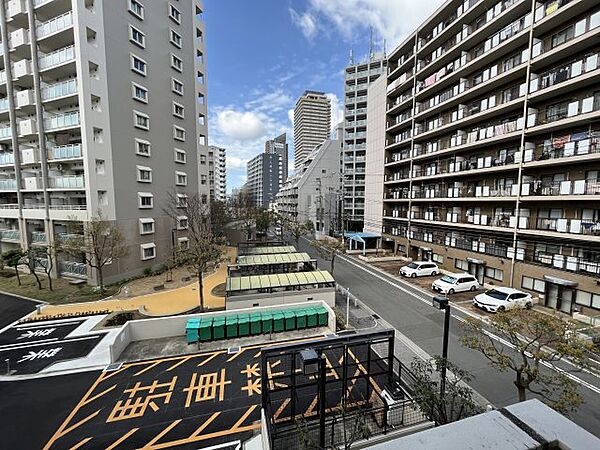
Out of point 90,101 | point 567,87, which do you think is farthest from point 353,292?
point 90,101

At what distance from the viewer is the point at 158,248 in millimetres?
28406

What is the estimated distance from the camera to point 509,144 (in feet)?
72.0

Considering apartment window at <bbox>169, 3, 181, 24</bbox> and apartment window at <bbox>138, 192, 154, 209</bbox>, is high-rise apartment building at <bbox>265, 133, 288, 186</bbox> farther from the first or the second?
apartment window at <bbox>138, 192, 154, 209</bbox>

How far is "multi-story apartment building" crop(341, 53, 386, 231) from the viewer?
55531mm

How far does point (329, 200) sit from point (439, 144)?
34225mm

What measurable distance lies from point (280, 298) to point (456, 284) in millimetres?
14018

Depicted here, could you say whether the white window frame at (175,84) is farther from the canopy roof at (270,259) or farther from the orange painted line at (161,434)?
the orange painted line at (161,434)

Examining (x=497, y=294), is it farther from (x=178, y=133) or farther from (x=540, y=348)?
(x=178, y=133)

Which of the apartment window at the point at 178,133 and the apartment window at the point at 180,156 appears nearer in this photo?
the apartment window at the point at 178,133

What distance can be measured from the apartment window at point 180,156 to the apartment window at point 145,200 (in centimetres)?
576

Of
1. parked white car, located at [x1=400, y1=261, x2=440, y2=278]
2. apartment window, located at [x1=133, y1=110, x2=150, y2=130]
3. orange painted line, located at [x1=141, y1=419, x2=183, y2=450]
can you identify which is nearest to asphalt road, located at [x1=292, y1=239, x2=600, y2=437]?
parked white car, located at [x1=400, y1=261, x2=440, y2=278]

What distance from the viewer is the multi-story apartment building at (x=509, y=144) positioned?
655 inches

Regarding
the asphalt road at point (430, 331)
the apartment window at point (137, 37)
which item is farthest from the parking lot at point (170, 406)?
the apartment window at point (137, 37)

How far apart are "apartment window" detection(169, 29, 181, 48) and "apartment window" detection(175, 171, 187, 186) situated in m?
13.8
